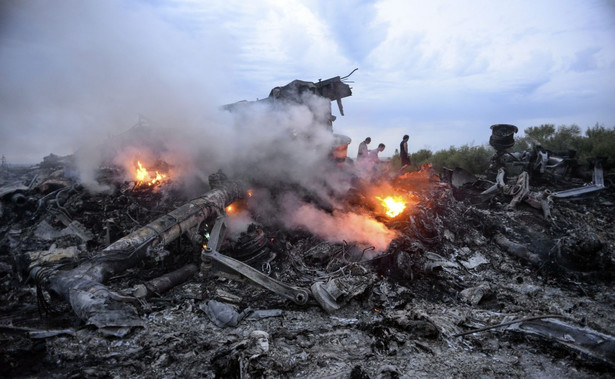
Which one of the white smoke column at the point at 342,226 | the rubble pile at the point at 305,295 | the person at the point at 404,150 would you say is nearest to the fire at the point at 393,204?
the rubble pile at the point at 305,295

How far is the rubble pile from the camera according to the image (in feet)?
10.3

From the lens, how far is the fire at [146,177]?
8492mm

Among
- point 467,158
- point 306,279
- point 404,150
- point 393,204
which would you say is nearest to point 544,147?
point 467,158

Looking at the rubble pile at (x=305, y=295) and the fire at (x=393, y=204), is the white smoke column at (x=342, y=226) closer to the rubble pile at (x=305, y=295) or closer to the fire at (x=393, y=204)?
the rubble pile at (x=305, y=295)

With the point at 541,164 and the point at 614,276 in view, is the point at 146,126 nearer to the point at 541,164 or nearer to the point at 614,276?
the point at 614,276

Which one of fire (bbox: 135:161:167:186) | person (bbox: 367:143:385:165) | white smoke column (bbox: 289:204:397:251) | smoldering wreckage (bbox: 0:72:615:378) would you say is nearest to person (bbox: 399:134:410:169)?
person (bbox: 367:143:385:165)

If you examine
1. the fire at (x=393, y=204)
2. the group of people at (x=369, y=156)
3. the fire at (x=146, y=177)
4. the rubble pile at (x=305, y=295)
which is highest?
the group of people at (x=369, y=156)

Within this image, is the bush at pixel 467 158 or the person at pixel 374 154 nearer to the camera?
the person at pixel 374 154

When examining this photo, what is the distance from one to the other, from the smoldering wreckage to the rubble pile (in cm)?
3

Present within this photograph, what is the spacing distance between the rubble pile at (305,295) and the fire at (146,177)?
0.28 metres

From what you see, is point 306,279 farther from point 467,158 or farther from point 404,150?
point 467,158

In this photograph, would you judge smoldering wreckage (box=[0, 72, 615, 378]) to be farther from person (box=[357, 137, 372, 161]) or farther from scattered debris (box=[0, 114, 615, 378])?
person (box=[357, 137, 372, 161])

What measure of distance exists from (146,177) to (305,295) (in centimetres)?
675

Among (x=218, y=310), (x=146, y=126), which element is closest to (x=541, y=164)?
(x=218, y=310)
